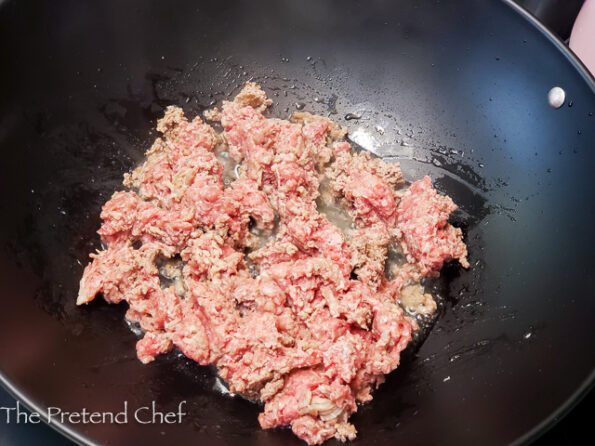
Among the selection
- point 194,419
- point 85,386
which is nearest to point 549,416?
point 194,419

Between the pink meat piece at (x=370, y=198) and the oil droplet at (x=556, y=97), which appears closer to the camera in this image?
the oil droplet at (x=556, y=97)

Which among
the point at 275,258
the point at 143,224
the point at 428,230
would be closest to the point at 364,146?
the point at 428,230

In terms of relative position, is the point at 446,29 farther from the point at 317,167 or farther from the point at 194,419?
the point at 194,419

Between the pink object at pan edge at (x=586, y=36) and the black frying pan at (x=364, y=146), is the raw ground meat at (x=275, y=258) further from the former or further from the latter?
the pink object at pan edge at (x=586, y=36)

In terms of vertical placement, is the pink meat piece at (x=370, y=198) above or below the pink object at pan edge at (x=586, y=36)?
below

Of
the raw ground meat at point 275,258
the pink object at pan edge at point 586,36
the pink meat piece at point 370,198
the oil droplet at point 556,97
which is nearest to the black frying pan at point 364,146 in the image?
the oil droplet at point 556,97

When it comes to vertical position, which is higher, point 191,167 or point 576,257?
point 576,257

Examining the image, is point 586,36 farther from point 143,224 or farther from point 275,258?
point 143,224
